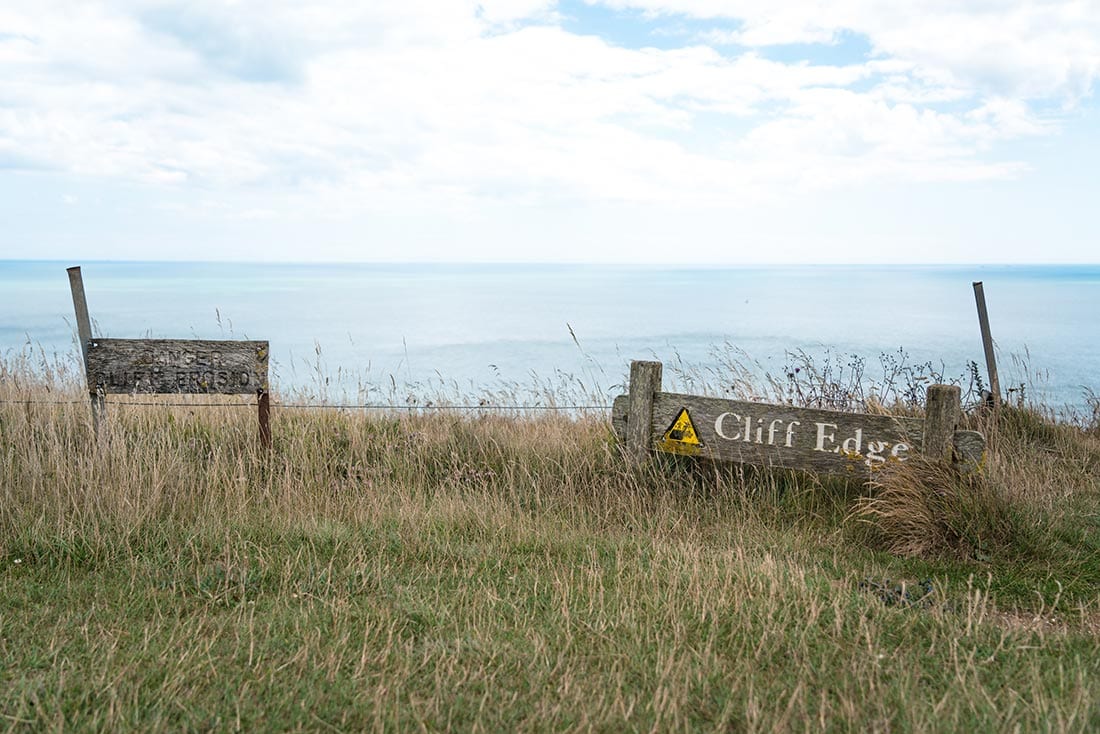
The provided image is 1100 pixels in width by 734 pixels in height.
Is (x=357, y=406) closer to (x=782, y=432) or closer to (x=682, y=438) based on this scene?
(x=682, y=438)

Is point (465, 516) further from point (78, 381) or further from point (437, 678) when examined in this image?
point (78, 381)

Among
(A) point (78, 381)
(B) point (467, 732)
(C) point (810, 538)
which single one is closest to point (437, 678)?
(B) point (467, 732)

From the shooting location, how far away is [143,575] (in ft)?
14.4

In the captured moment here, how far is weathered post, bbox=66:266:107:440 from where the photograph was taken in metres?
6.59

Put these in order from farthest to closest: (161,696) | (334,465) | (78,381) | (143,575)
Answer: (78,381) < (334,465) < (143,575) < (161,696)

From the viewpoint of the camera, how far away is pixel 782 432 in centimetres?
581

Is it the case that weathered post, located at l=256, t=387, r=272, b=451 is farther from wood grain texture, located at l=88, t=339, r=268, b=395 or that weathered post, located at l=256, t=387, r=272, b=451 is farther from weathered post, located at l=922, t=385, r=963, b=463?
weathered post, located at l=922, t=385, r=963, b=463

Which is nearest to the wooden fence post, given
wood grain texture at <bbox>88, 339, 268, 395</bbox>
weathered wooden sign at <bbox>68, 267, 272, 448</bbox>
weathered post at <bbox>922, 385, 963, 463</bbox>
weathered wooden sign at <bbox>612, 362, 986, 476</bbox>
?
weathered wooden sign at <bbox>612, 362, 986, 476</bbox>

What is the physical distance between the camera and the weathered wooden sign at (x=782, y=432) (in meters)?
5.38

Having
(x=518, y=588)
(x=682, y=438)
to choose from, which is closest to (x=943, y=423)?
(x=682, y=438)

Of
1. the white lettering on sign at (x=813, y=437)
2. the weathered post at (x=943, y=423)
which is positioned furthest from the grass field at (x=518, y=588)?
the white lettering on sign at (x=813, y=437)

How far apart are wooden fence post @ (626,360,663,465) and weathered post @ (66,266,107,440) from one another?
4.11 metres

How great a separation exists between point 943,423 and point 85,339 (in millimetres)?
6530

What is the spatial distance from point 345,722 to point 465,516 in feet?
8.63
